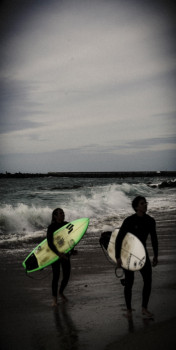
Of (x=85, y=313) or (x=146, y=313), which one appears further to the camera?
(x=85, y=313)

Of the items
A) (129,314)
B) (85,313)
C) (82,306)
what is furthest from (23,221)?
(129,314)

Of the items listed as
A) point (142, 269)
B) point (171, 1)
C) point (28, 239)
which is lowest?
point (28, 239)

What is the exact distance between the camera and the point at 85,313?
368cm

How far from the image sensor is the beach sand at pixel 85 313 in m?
3.03

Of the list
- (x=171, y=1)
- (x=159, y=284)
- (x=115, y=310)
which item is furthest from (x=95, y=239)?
(x=171, y=1)

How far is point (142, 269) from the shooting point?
3613mm

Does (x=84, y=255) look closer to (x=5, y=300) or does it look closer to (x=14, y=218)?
(x=5, y=300)

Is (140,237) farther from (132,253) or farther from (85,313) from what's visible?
(85,313)

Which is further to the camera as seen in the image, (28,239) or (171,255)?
(28,239)

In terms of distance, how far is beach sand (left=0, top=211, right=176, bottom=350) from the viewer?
3033mm

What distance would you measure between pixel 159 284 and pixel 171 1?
4.40 m

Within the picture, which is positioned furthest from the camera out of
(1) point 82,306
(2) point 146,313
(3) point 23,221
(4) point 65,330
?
(3) point 23,221

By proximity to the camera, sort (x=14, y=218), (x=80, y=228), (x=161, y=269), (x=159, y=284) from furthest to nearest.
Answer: (x=14, y=218) → (x=161, y=269) → (x=80, y=228) → (x=159, y=284)

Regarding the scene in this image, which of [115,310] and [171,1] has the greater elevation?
[171,1]
